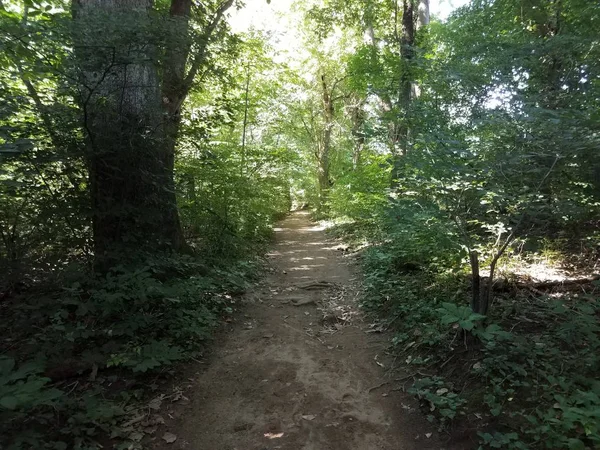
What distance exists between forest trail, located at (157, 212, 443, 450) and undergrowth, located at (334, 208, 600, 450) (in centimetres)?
35

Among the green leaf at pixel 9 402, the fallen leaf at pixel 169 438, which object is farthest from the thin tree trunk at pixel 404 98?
the green leaf at pixel 9 402

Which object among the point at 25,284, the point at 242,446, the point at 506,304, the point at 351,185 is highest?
the point at 351,185

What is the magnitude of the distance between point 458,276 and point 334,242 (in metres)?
7.07

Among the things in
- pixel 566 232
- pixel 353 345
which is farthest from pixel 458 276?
pixel 566 232

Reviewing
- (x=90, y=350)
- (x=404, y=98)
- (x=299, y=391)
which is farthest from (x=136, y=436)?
(x=404, y=98)

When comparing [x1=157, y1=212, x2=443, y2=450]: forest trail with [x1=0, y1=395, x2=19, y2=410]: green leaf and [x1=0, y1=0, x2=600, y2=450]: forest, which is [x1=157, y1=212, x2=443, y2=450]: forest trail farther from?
[x1=0, y1=395, x2=19, y2=410]: green leaf

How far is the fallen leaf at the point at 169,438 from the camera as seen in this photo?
3.01 m

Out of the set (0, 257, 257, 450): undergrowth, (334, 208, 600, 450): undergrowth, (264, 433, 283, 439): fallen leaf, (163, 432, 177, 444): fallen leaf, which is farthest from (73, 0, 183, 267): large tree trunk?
(334, 208, 600, 450): undergrowth

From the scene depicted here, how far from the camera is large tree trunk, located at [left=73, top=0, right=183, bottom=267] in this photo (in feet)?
11.4

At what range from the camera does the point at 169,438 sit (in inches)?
120

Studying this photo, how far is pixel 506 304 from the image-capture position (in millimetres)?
4434

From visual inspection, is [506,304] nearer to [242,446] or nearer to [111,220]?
[242,446]

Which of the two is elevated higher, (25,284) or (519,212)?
(519,212)

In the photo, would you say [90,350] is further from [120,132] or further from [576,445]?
[576,445]
